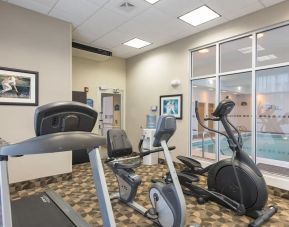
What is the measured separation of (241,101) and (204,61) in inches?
49.2

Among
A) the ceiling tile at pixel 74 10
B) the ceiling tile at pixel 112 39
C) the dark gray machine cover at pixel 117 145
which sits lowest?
the dark gray machine cover at pixel 117 145

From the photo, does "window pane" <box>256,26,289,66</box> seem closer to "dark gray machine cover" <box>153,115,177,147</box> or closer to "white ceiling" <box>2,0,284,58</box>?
"white ceiling" <box>2,0,284,58</box>

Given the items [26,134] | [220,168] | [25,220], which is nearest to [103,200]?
[25,220]

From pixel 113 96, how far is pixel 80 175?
2939 millimetres

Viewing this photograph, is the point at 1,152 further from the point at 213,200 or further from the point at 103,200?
the point at 213,200

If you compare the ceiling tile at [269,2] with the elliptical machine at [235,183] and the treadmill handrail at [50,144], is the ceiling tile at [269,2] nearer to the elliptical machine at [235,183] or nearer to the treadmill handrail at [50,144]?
the elliptical machine at [235,183]

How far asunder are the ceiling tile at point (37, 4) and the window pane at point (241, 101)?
352cm

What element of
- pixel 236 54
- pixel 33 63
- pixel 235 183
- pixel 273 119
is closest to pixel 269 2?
pixel 236 54

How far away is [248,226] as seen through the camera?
238cm

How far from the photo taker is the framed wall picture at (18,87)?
3377 millimetres

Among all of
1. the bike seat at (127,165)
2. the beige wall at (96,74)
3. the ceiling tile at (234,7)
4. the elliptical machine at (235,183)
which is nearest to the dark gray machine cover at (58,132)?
the bike seat at (127,165)

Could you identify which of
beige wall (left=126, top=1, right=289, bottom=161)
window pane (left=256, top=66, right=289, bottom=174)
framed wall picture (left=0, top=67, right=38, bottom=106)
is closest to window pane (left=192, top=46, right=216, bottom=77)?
beige wall (left=126, top=1, right=289, bottom=161)

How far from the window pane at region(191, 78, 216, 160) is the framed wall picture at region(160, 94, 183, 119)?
0.37m

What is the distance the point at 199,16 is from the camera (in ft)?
12.7
